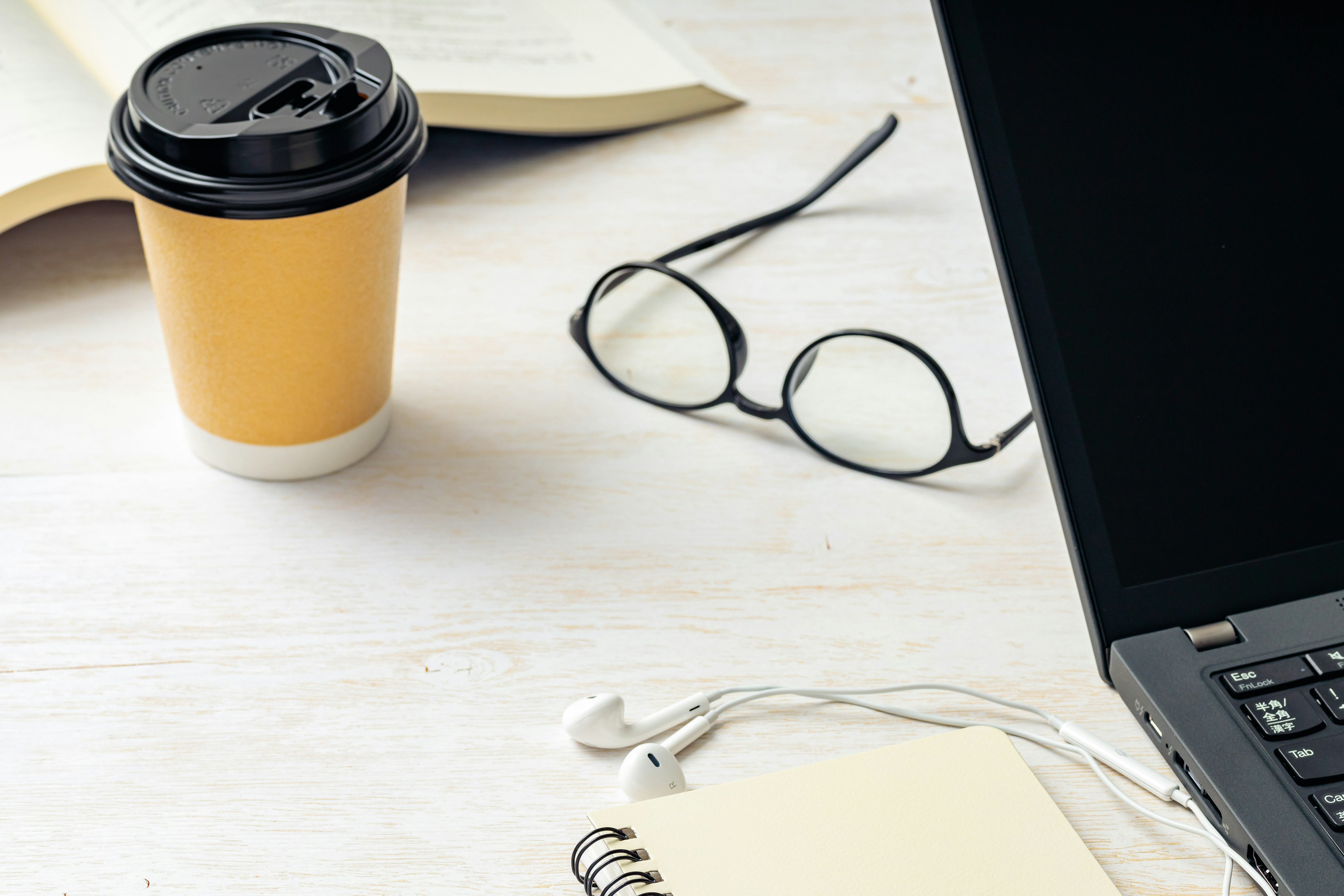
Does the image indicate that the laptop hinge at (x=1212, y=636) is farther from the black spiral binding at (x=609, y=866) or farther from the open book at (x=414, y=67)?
the open book at (x=414, y=67)

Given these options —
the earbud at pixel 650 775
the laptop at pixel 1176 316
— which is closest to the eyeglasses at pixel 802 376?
the laptop at pixel 1176 316

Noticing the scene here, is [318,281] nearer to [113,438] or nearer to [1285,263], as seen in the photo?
[113,438]

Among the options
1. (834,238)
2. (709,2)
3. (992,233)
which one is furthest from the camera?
(709,2)

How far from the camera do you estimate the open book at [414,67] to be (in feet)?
2.13

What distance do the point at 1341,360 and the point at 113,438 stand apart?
0.58 meters

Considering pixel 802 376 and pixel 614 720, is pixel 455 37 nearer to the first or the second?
pixel 802 376

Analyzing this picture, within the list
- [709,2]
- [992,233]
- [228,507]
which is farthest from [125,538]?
[709,2]

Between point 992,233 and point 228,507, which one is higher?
point 992,233

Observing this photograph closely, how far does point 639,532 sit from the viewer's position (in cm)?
55

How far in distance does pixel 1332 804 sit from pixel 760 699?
21cm

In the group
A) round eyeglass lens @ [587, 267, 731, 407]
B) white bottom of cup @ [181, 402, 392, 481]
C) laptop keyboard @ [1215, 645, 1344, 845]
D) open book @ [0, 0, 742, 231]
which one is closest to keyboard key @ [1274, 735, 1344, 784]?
laptop keyboard @ [1215, 645, 1344, 845]

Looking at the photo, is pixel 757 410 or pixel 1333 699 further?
pixel 757 410

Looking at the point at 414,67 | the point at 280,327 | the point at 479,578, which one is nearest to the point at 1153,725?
the point at 479,578

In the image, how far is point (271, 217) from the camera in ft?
1.51
